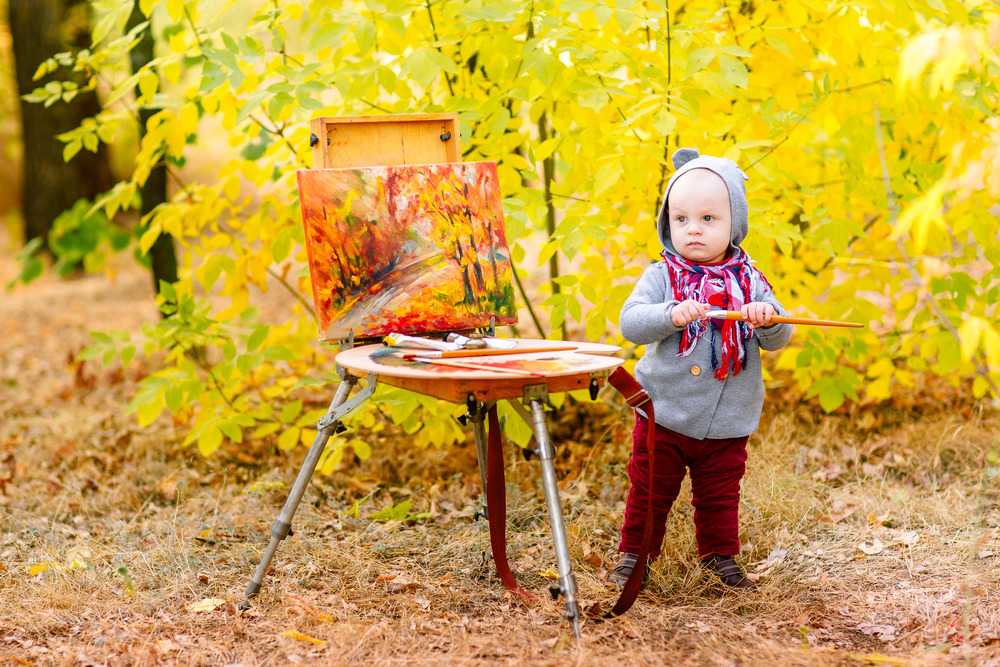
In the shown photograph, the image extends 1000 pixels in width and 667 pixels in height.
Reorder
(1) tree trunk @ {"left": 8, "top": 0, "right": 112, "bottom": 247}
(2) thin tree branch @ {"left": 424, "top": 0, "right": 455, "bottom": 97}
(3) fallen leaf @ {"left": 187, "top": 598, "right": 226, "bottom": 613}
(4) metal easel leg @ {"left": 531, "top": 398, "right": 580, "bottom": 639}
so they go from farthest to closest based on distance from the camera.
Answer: (1) tree trunk @ {"left": 8, "top": 0, "right": 112, "bottom": 247}, (2) thin tree branch @ {"left": 424, "top": 0, "right": 455, "bottom": 97}, (3) fallen leaf @ {"left": 187, "top": 598, "right": 226, "bottom": 613}, (4) metal easel leg @ {"left": 531, "top": 398, "right": 580, "bottom": 639}

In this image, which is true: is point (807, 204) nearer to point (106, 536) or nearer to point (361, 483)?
point (361, 483)

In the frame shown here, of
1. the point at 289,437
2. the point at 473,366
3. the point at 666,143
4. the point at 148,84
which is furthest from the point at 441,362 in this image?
the point at 148,84

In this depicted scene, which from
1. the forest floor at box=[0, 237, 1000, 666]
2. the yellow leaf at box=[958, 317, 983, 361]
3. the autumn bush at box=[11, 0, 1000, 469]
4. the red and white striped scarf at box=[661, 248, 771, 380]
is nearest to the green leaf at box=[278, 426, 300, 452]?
the autumn bush at box=[11, 0, 1000, 469]

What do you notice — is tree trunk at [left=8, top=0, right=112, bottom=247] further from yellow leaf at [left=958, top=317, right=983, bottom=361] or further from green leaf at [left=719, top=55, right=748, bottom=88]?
yellow leaf at [left=958, top=317, right=983, bottom=361]

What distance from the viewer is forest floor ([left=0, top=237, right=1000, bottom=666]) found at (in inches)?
106

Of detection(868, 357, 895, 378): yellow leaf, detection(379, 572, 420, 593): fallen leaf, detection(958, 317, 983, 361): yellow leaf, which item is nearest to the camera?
detection(958, 317, 983, 361): yellow leaf

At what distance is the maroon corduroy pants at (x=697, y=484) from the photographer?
115 inches

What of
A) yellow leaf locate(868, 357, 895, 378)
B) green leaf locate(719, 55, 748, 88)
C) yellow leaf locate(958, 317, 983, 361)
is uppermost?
green leaf locate(719, 55, 748, 88)

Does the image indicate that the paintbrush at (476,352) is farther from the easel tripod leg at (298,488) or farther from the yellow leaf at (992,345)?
the yellow leaf at (992,345)

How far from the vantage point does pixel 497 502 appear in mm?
2982

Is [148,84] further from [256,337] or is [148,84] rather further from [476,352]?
[476,352]

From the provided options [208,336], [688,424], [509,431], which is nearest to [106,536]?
[208,336]

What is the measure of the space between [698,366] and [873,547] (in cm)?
95

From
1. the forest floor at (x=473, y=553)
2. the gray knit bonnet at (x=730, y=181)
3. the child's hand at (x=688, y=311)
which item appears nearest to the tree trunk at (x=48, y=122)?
the forest floor at (x=473, y=553)
